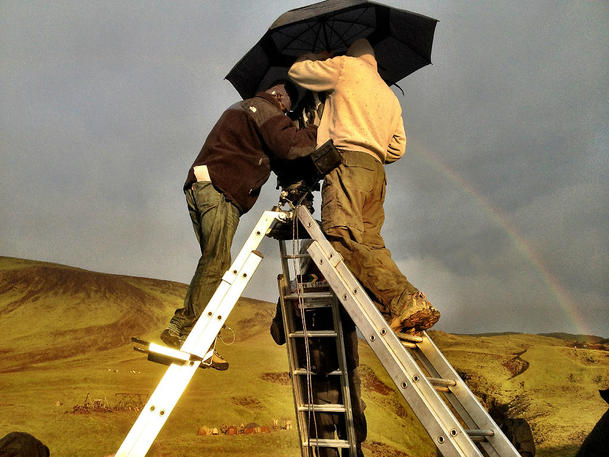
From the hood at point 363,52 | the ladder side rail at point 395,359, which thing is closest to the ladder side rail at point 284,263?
the ladder side rail at point 395,359

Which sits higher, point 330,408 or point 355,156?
point 355,156

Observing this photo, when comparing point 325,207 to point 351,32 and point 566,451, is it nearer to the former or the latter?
point 351,32

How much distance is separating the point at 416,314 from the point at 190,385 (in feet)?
34.6

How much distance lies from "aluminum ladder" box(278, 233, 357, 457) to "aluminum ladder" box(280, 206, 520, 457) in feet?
2.07

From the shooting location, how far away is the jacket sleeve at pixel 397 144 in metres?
3.52

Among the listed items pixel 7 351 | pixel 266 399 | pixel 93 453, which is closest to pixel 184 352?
pixel 93 453

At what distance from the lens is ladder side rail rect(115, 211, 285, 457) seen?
7.18 feet

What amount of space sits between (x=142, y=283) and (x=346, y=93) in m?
17.8

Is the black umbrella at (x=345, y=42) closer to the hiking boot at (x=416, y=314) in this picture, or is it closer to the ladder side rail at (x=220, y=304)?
the ladder side rail at (x=220, y=304)

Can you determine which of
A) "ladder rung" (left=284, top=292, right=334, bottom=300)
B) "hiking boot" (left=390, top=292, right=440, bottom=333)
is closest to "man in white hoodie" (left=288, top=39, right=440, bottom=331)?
"hiking boot" (left=390, top=292, right=440, bottom=333)

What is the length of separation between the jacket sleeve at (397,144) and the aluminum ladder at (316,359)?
1.06m

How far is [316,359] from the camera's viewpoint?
3338 mm

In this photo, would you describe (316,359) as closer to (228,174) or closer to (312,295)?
(312,295)

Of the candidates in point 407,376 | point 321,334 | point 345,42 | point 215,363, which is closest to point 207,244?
point 215,363
